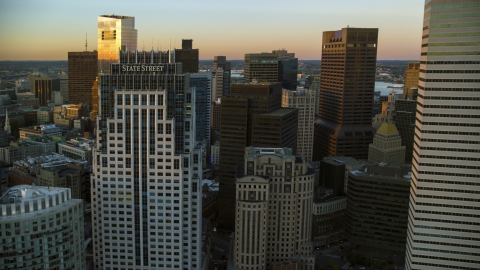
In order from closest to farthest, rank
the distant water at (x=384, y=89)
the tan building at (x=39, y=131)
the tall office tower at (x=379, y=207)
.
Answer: the tall office tower at (x=379, y=207) < the tan building at (x=39, y=131) < the distant water at (x=384, y=89)

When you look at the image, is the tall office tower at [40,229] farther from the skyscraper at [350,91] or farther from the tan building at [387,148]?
the skyscraper at [350,91]

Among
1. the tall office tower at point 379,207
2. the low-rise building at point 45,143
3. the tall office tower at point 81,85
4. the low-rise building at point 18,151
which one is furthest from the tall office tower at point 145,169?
the tall office tower at point 81,85

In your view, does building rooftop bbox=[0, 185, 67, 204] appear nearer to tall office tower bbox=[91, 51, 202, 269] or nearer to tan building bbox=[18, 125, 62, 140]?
tall office tower bbox=[91, 51, 202, 269]

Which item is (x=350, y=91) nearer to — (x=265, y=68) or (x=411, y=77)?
(x=265, y=68)

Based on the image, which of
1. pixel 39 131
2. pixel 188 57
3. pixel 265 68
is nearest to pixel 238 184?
pixel 265 68

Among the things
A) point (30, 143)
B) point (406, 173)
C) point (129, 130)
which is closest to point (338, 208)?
point (406, 173)

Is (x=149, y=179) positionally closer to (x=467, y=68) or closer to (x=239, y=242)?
(x=239, y=242)
